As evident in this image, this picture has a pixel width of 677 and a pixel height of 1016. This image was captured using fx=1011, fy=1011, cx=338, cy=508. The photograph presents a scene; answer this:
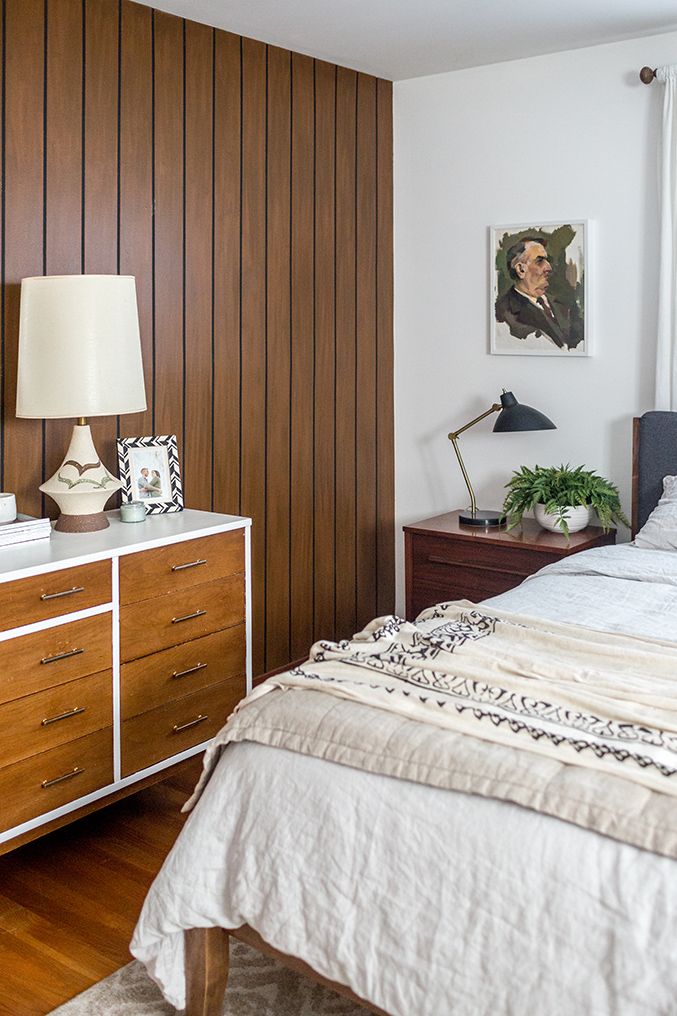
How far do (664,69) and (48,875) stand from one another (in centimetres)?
325

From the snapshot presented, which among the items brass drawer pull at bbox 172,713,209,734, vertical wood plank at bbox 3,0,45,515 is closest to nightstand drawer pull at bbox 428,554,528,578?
brass drawer pull at bbox 172,713,209,734

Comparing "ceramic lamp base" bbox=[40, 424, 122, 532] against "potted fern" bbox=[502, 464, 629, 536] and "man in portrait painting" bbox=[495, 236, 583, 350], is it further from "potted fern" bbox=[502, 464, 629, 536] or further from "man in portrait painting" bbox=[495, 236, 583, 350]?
"man in portrait painting" bbox=[495, 236, 583, 350]

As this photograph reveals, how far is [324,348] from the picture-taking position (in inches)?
159

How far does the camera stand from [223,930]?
1.98 metres

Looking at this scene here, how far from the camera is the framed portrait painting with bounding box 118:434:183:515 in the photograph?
3.20 meters

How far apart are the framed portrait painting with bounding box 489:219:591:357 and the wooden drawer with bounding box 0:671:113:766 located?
2194 mm

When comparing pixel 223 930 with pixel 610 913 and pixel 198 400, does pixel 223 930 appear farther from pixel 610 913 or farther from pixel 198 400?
pixel 198 400

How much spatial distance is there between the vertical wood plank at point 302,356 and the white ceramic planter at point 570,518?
0.91 metres

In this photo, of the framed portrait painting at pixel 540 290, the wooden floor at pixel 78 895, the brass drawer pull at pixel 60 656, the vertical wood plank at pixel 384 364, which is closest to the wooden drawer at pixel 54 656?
the brass drawer pull at pixel 60 656

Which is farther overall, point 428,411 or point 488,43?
point 428,411

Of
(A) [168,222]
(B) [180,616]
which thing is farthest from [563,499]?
(A) [168,222]

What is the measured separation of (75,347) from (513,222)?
80.0 inches

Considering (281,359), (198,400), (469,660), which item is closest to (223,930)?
(469,660)

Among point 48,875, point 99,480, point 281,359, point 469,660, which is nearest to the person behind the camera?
point 469,660
